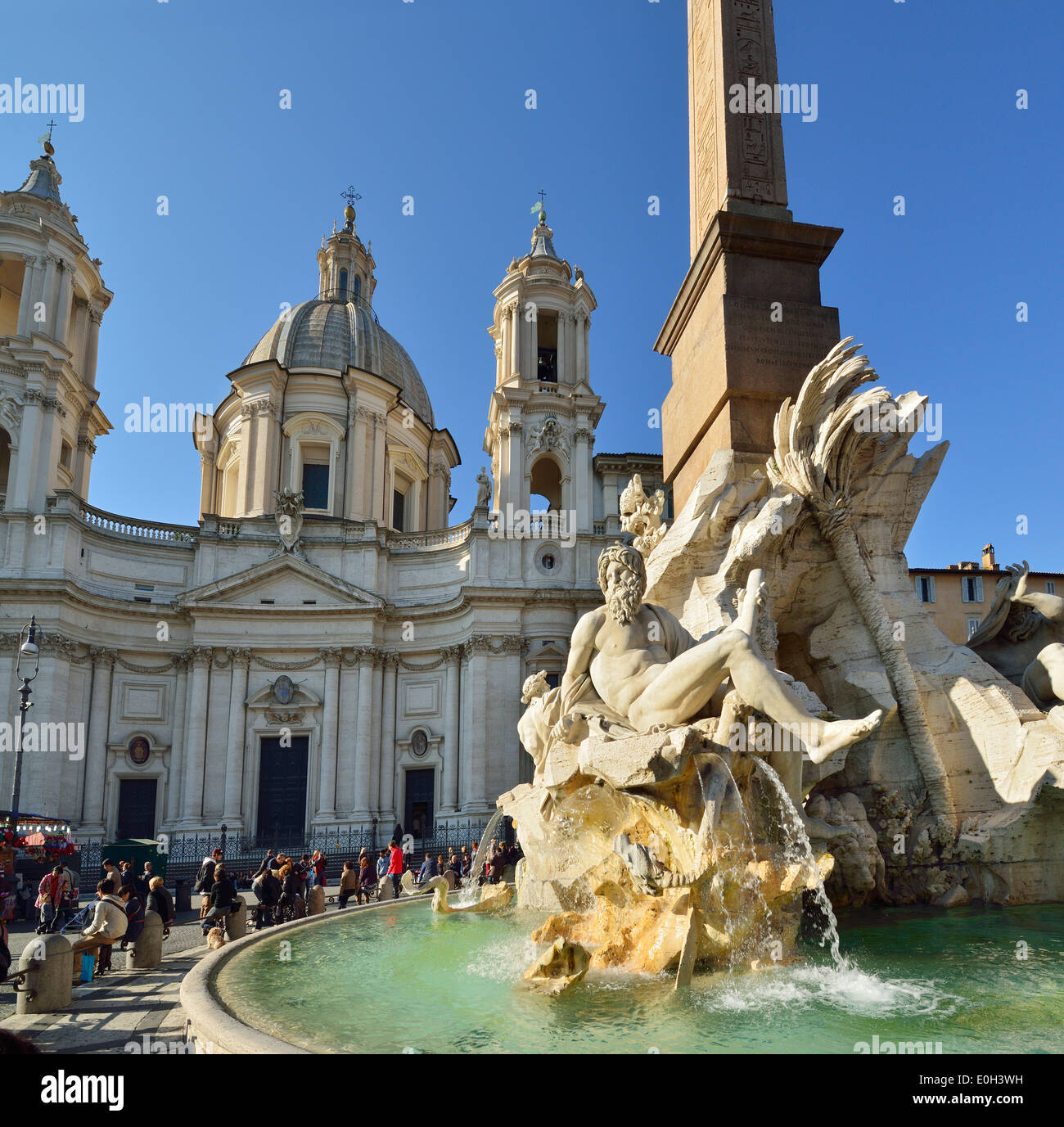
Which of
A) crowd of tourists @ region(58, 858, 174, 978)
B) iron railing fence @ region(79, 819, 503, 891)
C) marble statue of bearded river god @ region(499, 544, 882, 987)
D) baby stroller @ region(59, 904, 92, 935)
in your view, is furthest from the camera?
iron railing fence @ region(79, 819, 503, 891)

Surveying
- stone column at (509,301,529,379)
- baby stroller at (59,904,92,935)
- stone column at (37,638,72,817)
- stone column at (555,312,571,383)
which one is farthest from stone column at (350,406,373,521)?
baby stroller at (59,904,92,935)

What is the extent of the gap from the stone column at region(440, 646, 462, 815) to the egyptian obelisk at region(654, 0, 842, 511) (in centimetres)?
2127

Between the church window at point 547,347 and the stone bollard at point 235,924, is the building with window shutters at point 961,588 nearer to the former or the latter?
the church window at point 547,347

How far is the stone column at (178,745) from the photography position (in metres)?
29.0

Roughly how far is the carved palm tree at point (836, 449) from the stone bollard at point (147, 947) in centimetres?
766

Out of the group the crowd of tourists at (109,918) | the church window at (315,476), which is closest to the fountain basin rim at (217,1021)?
the crowd of tourists at (109,918)

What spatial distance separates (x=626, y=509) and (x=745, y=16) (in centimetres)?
595

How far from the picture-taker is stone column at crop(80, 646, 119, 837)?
27.9 meters

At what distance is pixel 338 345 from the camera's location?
1513 inches

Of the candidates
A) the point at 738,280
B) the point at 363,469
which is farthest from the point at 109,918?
the point at 363,469

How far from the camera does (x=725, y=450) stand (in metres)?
8.43

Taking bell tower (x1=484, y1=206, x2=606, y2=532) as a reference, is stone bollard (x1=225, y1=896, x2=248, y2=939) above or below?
below

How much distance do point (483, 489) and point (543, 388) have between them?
16.5 feet

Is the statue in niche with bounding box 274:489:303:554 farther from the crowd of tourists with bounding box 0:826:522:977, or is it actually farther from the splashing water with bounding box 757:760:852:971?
the splashing water with bounding box 757:760:852:971
